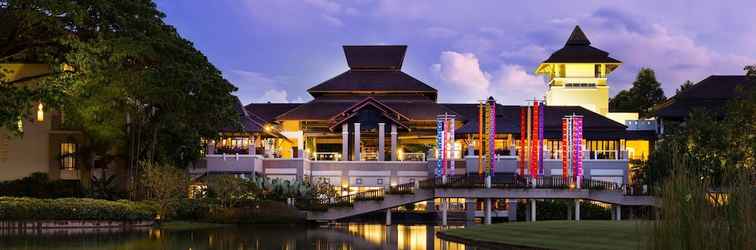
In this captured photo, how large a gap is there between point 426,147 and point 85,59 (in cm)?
4202

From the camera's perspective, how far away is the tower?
8538 cm

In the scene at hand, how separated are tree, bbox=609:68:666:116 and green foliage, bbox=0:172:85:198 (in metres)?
62.0

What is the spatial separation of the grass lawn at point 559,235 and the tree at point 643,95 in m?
63.0

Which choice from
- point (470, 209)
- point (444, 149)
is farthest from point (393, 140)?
point (444, 149)

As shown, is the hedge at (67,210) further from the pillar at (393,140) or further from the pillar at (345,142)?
the pillar at (393,140)

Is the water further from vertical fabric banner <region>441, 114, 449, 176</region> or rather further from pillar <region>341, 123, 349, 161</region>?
pillar <region>341, 123, 349, 161</region>

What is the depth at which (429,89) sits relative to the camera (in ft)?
249

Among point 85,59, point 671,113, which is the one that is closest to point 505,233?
point 85,59

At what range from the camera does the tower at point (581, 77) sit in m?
85.4

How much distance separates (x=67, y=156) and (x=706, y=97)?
1718 inches

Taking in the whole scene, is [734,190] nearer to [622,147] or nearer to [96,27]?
[96,27]

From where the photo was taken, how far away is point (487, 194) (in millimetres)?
53875

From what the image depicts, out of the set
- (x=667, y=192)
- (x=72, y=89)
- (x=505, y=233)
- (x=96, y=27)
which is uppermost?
(x=96, y=27)

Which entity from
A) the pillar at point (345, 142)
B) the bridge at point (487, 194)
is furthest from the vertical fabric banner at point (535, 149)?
Answer: the pillar at point (345, 142)
